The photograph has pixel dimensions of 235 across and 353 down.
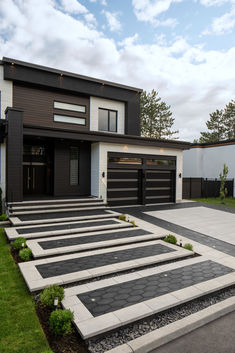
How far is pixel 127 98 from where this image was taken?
56.9ft

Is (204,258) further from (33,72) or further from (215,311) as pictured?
(33,72)

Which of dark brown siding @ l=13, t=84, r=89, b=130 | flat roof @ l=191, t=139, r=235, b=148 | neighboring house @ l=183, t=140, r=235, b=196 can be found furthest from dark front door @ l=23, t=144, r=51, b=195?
flat roof @ l=191, t=139, r=235, b=148

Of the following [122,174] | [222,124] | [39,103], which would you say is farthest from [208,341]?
[222,124]

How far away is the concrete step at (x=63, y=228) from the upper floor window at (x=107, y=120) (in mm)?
8985

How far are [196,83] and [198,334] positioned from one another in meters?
33.1

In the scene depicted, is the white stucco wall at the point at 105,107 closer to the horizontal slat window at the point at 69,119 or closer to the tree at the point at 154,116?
the horizontal slat window at the point at 69,119

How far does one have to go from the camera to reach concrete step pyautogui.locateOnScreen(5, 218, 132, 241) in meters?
7.55

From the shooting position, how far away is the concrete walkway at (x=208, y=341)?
10.1 feet

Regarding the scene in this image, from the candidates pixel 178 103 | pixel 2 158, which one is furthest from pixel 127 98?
pixel 178 103

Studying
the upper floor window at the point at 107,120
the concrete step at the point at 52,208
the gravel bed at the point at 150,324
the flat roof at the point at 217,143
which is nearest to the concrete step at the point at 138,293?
the gravel bed at the point at 150,324

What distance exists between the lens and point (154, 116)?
123 ft

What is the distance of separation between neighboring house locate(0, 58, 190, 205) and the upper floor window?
6.7 inches

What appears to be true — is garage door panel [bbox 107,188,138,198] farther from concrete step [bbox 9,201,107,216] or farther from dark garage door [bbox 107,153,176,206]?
concrete step [bbox 9,201,107,216]

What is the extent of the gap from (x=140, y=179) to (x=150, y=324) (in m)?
11.8
